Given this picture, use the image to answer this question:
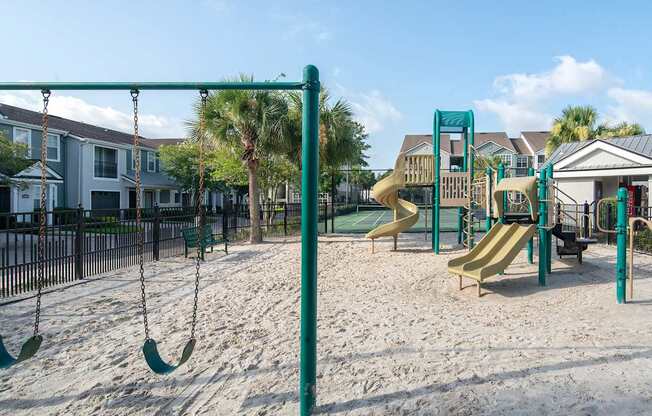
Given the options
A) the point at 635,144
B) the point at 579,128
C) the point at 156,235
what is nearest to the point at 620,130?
the point at 579,128

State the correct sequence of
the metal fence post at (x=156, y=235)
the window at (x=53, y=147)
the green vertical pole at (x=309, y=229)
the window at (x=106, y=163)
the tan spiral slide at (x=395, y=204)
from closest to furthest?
the green vertical pole at (x=309, y=229), the metal fence post at (x=156, y=235), the tan spiral slide at (x=395, y=204), the window at (x=53, y=147), the window at (x=106, y=163)

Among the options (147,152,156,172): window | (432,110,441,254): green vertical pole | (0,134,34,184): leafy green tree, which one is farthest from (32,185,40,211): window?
(432,110,441,254): green vertical pole

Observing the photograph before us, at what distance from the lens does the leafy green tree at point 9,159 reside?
49.0ft

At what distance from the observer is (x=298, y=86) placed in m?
3.28

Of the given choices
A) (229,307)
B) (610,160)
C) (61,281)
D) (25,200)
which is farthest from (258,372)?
(25,200)

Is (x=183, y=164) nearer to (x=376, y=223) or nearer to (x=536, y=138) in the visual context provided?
(x=376, y=223)

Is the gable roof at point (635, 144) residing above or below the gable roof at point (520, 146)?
below

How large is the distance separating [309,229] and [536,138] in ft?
178

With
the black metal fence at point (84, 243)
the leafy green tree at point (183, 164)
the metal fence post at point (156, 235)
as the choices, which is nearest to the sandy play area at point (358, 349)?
the black metal fence at point (84, 243)

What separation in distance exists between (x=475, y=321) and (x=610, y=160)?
17.0 m

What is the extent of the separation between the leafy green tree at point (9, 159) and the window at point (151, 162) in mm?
17212

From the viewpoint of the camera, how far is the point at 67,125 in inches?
1077

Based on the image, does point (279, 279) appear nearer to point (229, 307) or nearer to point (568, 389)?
point (229, 307)

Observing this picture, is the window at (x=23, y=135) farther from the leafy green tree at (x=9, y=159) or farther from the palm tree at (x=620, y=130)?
the palm tree at (x=620, y=130)
